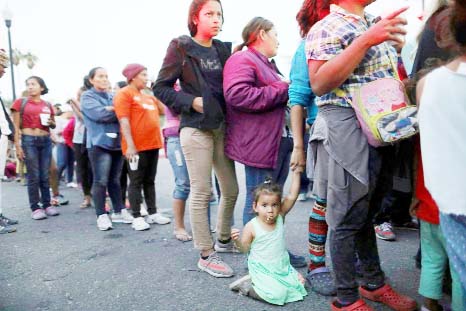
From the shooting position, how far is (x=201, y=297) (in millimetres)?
2627

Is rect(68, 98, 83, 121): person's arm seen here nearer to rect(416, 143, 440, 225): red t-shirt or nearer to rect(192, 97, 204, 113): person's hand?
rect(192, 97, 204, 113): person's hand

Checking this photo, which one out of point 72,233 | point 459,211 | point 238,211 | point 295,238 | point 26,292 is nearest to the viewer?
point 459,211

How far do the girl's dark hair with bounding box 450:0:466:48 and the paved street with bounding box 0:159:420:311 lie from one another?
158cm

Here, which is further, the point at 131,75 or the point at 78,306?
the point at 131,75

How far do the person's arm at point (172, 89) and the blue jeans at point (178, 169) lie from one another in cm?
113

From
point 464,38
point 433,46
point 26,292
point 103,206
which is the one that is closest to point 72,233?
point 103,206

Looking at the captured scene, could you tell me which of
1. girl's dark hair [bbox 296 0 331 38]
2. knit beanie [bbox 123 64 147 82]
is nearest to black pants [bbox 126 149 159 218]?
knit beanie [bbox 123 64 147 82]

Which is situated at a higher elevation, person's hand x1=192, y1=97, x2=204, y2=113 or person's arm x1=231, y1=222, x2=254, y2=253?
person's hand x1=192, y1=97, x2=204, y2=113

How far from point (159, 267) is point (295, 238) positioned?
1.26m

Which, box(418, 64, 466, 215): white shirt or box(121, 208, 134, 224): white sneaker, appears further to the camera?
box(121, 208, 134, 224): white sneaker

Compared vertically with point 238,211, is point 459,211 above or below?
above

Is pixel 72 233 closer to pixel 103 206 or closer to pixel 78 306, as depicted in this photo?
pixel 103 206

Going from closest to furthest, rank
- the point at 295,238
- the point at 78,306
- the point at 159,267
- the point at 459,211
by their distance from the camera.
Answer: the point at 459,211, the point at 78,306, the point at 159,267, the point at 295,238

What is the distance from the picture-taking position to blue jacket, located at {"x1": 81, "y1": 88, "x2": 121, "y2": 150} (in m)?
4.61
